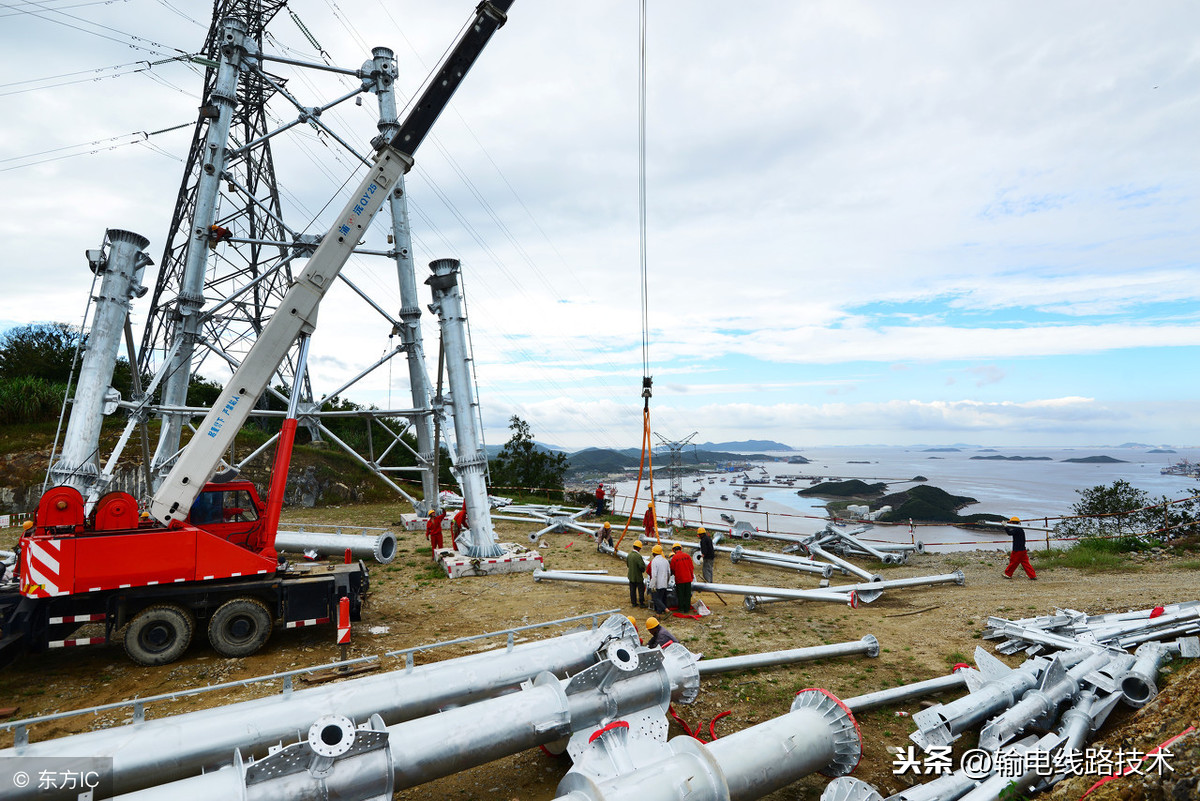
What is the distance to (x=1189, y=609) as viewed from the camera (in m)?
8.86

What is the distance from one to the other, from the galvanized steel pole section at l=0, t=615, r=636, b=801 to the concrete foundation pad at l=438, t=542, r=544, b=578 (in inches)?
317

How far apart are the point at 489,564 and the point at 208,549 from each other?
668 centimetres

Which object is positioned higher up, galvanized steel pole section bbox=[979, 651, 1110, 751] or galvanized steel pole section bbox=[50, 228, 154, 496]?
galvanized steel pole section bbox=[50, 228, 154, 496]

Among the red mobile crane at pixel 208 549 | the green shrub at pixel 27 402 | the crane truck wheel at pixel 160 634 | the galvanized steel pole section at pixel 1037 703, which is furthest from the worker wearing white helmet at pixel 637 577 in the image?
the green shrub at pixel 27 402

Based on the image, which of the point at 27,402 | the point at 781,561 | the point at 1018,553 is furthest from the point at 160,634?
the point at 27,402

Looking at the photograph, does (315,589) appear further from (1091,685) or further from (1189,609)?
(1189,609)

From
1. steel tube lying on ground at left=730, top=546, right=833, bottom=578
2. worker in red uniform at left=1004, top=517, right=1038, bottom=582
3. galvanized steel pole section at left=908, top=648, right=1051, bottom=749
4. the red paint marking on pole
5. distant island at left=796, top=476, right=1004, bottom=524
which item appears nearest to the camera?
galvanized steel pole section at left=908, top=648, right=1051, bottom=749

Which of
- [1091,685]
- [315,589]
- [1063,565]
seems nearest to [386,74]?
[315,589]

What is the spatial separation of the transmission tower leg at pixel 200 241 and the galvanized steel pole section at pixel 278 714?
12524 millimetres

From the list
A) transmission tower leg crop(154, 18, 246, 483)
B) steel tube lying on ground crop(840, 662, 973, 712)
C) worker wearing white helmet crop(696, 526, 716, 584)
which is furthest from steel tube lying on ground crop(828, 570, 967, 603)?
transmission tower leg crop(154, 18, 246, 483)

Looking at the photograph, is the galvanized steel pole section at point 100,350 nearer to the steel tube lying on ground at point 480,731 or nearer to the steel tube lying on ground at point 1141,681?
the steel tube lying on ground at point 480,731

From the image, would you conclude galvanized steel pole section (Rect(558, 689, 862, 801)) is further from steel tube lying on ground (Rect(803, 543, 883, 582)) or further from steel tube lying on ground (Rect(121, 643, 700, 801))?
steel tube lying on ground (Rect(803, 543, 883, 582))

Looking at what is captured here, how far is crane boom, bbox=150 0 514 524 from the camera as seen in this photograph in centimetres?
950

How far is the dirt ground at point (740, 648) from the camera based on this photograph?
6164 millimetres
